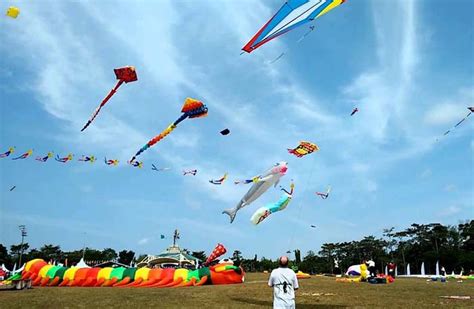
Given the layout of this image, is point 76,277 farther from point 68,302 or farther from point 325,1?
point 325,1

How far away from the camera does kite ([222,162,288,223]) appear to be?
1978 centimetres

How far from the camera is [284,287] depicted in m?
7.87

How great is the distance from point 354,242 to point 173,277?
90.6 metres

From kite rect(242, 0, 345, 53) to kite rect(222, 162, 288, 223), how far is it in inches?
386

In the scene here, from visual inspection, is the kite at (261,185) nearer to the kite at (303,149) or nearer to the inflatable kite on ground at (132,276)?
the kite at (303,149)

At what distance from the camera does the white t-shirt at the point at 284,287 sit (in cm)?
779

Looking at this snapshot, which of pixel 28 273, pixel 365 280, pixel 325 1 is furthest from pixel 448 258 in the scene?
pixel 325 1

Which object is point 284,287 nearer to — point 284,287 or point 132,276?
point 284,287

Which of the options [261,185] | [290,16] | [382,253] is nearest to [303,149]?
[261,185]

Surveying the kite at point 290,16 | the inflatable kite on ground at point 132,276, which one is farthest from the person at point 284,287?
the inflatable kite on ground at point 132,276

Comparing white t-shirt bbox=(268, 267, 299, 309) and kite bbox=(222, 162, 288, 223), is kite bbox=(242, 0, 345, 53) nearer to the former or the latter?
white t-shirt bbox=(268, 267, 299, 309)

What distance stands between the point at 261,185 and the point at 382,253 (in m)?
90.8

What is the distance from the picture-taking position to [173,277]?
2366 centimetres

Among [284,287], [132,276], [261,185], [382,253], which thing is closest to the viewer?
[284,287]
